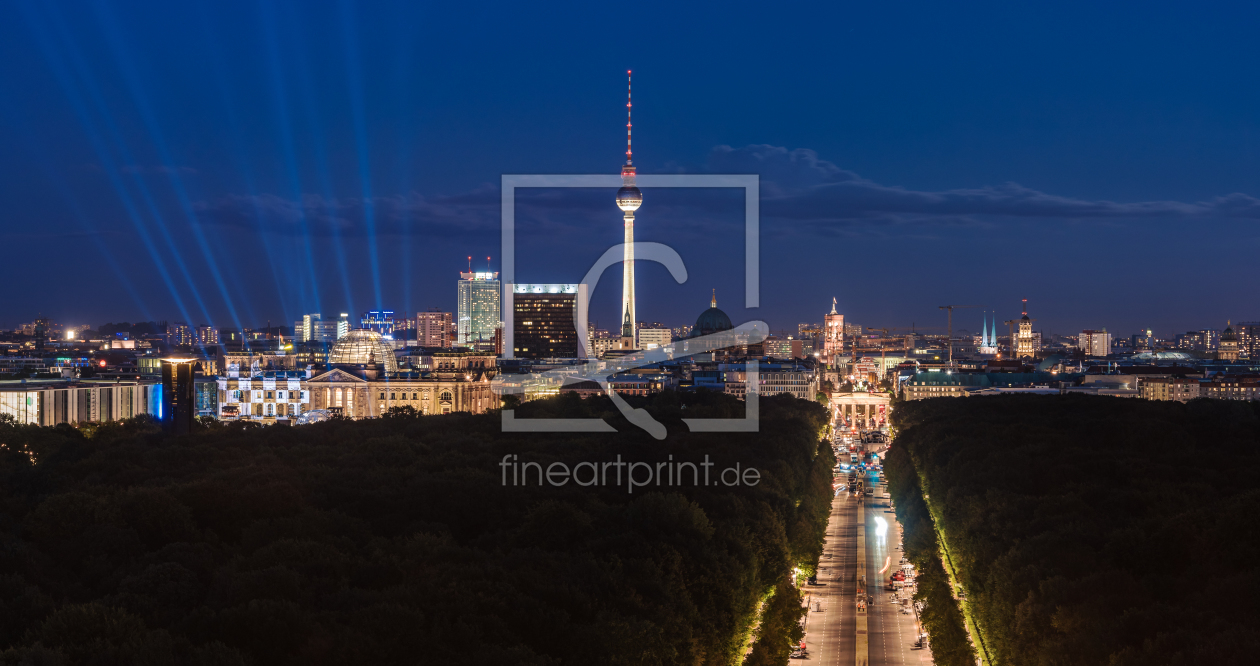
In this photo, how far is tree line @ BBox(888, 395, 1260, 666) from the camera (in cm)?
2136

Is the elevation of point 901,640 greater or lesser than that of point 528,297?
lesser

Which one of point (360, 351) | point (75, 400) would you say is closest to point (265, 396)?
point (360, 351)

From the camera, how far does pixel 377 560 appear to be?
23875 mm

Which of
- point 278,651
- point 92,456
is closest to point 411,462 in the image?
point 92,456

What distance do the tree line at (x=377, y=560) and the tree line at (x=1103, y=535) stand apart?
5.61 m

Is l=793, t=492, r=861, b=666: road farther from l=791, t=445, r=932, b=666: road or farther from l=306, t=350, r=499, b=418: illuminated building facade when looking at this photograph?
l=306, t=350, r=499, b=418: illuminated building facade

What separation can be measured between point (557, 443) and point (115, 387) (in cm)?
5883

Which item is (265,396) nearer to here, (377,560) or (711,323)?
(377,560)

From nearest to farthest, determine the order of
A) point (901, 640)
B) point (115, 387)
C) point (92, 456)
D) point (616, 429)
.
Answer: point (901, 640) < point (92, 456) < point (616, 429) < point (115, 387)

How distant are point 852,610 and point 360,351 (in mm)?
77351

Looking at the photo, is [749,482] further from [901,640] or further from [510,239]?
[510,239]

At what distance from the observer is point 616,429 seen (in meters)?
55.8

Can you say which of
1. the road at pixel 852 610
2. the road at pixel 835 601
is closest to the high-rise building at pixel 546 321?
the road at pixel 835 601

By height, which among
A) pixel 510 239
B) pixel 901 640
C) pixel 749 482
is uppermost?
pixel 510 239
